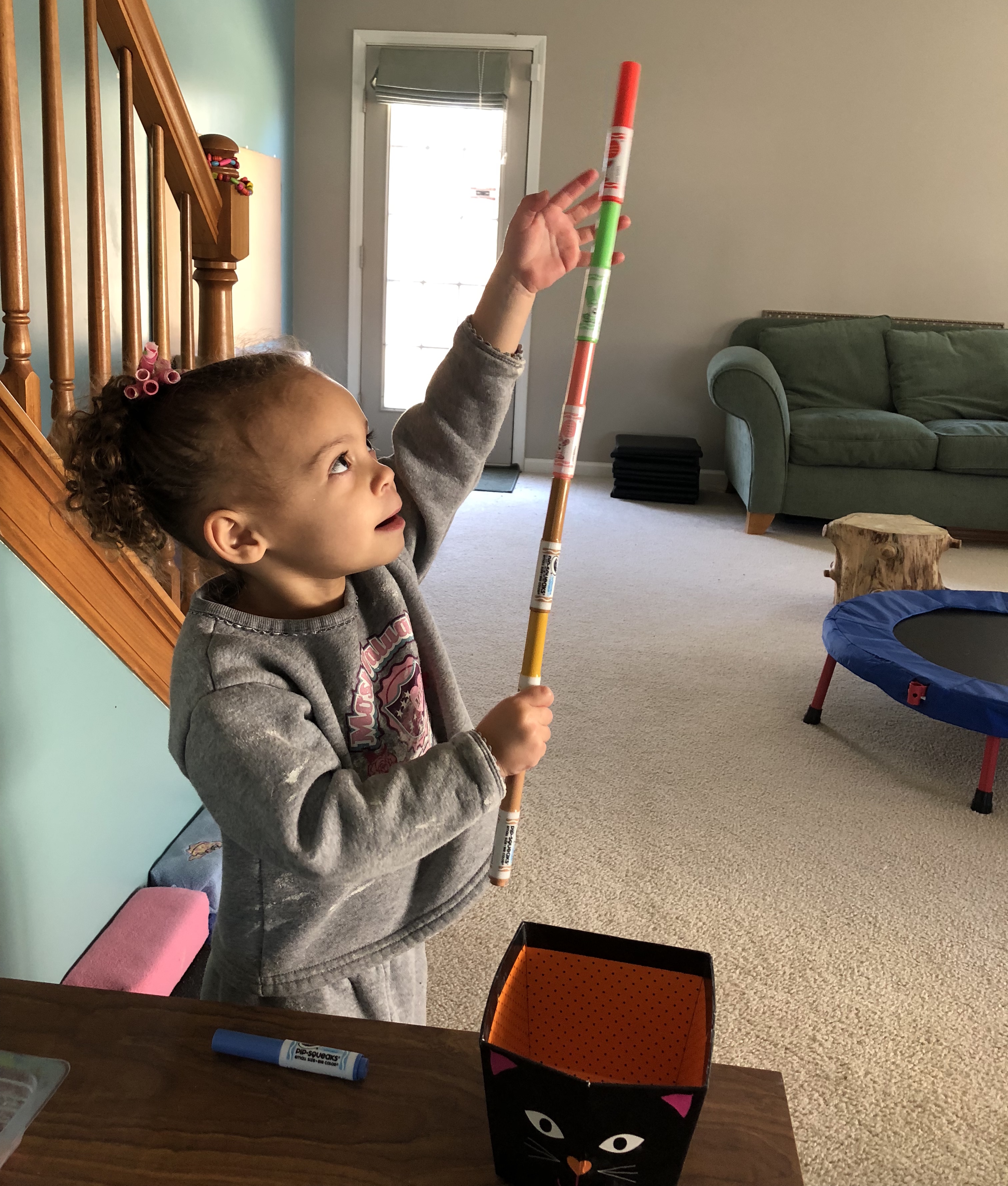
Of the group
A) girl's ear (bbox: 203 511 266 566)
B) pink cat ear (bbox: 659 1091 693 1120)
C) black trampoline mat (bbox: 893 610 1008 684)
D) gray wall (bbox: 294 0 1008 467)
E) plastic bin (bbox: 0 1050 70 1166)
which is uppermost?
gray wall (bbox: 294 0 1008 467)

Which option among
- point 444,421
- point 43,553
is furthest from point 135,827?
point 444,421

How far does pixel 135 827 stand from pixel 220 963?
888mm

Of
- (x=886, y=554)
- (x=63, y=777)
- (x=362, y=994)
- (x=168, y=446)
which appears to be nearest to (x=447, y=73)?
(x=886, y=554)

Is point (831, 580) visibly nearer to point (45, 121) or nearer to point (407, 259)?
point (407, 259)

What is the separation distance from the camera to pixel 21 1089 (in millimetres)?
667

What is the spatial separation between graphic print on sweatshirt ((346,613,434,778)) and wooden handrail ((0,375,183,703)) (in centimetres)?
35

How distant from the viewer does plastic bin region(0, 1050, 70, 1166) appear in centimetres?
63

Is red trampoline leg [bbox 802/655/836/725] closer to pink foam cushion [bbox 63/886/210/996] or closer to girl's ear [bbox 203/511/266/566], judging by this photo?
pink foam cushion [bbox 63/886/210/996]

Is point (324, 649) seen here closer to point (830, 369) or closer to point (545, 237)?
point (545, 237)

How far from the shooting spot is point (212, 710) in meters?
0.79

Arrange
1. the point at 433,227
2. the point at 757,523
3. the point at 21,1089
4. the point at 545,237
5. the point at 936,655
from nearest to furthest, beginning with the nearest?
the point at 21,1089, the point at 545,237, the point at 936,655, the point at 757,523, the point at 433,227

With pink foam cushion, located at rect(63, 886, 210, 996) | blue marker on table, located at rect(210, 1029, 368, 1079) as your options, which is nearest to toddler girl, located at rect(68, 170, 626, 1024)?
blue marker on table, located at rect(210, 1029, 368, 1079)

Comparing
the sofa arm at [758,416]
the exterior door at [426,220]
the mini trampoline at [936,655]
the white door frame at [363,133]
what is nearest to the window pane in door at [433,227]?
the exterior door at [426,220]

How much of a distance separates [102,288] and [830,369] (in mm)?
4373
